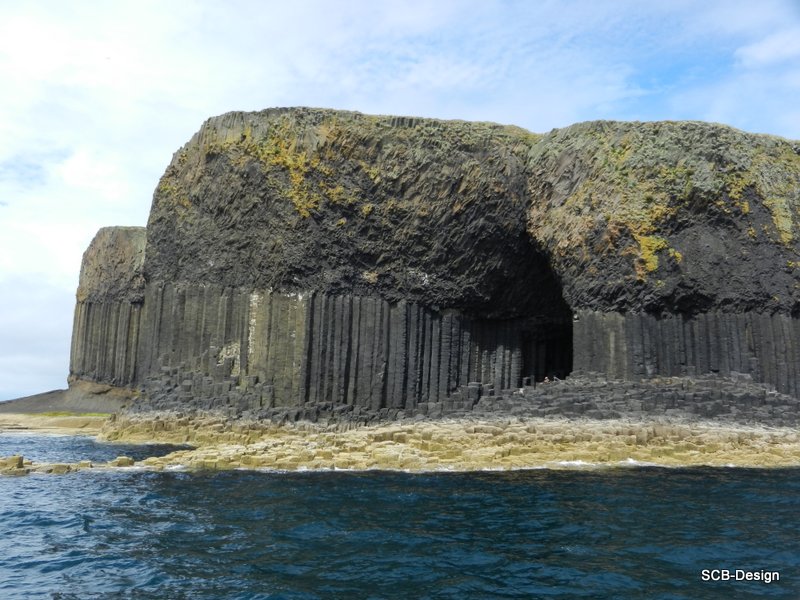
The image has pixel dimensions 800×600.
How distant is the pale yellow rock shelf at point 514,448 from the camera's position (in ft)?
68.7

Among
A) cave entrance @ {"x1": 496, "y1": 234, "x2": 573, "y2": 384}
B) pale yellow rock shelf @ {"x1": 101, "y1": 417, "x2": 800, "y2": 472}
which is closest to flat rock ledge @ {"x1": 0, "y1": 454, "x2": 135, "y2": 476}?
pale yellow rock shelf @ {"x1": 101, "y1": 417, "x2": 800, "y2": 472}

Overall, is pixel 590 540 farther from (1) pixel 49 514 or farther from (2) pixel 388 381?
(2) pixel 388 381

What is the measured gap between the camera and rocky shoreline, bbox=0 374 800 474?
21031 millimetres

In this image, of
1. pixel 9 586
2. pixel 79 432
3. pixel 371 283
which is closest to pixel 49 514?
pixel 9 586

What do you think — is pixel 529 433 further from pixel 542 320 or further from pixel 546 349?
pixel 546 349

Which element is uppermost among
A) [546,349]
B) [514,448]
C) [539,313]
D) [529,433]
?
[539,313]

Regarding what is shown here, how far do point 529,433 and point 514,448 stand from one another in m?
1.13

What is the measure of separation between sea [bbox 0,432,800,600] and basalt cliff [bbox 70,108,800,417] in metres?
7.31

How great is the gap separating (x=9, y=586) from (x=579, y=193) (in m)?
22.0

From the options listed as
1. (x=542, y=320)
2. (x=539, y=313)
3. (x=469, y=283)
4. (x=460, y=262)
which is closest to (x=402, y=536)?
(x=469, y=283)

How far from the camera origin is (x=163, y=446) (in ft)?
87.8

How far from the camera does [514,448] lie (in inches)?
877

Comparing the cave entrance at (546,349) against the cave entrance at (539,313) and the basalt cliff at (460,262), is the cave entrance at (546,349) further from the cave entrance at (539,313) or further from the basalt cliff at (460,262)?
the basalt cliff at (460,262)

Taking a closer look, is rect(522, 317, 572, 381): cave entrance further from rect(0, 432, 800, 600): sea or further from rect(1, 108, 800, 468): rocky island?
rect(0, 432, 800, 600): sea
